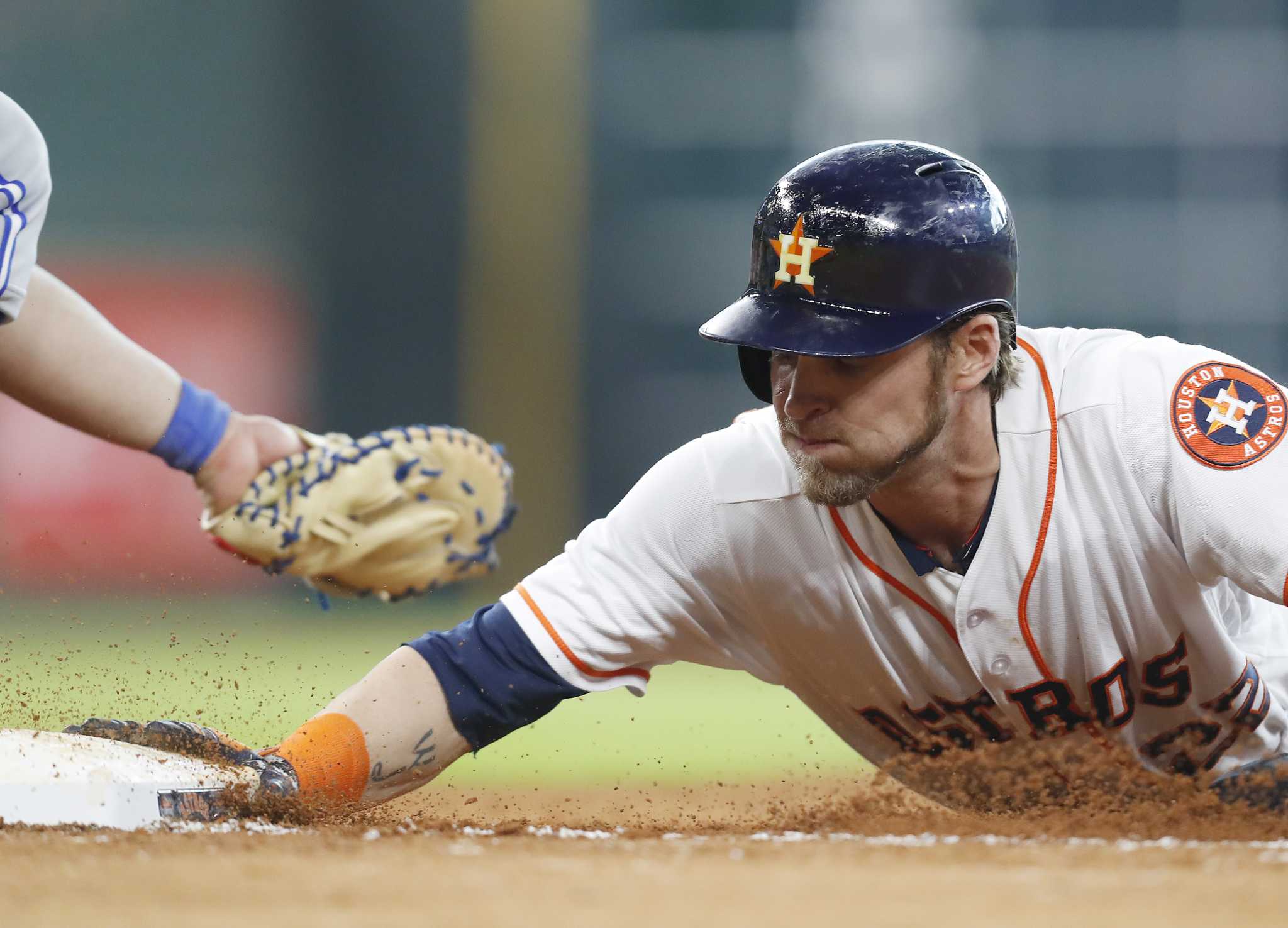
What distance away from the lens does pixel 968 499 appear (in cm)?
258

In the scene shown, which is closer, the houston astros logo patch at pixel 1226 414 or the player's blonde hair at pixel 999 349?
the houston astros logo patch at pixel 1226 414

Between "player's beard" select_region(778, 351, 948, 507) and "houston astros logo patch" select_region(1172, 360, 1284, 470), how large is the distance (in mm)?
344

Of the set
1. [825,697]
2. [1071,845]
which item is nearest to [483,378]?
[825,697]

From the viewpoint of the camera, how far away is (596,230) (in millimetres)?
9383

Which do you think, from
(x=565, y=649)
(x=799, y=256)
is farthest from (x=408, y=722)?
(x=799, y=256)

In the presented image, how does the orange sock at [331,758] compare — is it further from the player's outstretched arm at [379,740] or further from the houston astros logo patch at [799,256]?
the houston astros logo patch at [799,256]

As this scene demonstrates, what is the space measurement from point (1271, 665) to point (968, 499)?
0.63 meters

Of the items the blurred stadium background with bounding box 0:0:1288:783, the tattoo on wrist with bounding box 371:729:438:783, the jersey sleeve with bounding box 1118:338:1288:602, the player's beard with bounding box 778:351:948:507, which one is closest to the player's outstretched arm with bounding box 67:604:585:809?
the tattoo on wrist with bounding box 371:729:438:783

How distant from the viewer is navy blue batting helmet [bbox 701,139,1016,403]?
2.50 meters

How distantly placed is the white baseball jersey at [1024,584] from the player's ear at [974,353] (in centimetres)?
8

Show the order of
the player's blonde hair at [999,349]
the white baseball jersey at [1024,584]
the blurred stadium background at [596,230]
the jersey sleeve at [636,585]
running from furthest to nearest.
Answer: the blurred stadium background at [596,230], the jersey sleeve at [636,585], the player's blonde hair at [999,349], the white baseball jersey at [1024,584]

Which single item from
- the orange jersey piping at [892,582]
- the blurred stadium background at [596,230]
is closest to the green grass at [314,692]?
the blurred stadium background at [596,230]

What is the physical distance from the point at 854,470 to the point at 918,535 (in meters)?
0.22

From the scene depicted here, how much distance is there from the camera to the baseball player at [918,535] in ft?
8.12
